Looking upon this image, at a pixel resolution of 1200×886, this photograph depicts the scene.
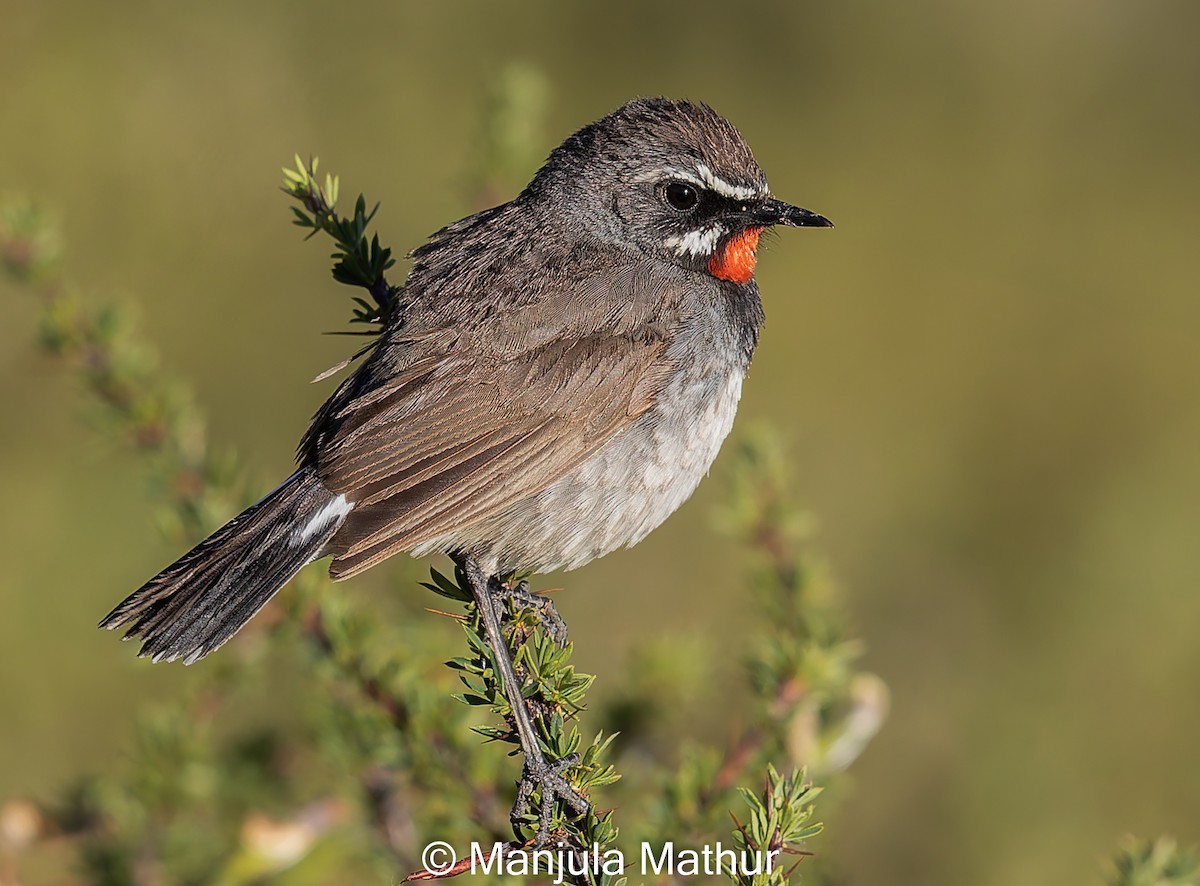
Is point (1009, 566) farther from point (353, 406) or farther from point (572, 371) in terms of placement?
point (353, 406)

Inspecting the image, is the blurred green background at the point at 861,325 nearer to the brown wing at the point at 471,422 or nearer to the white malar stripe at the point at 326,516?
the brown wing at the point at 471,422

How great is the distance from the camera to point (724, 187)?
421 cm

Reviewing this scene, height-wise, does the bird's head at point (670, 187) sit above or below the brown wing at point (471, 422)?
above

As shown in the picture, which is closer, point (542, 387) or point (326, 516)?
point (326, 516)

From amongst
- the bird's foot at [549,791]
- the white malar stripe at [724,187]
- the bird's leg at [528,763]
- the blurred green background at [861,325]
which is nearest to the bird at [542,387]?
the white malar stripe at [724,187]

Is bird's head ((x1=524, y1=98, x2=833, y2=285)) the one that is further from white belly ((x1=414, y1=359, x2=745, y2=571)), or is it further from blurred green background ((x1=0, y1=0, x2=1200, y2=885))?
white belly ((x1=414, y1=359, x2=745, y2=571))

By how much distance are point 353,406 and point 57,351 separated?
817mm

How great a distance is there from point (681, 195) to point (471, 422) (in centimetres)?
109

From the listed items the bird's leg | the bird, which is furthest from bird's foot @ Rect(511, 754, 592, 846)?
the bird

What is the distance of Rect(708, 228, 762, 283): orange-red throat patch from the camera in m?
4.31

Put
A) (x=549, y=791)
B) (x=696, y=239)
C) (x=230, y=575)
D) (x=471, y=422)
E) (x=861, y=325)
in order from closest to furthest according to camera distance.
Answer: (x=549, y=791) → (x=230, y=575) → (x=471, y=422) → (x=696, y=239) → (x=861, y=325)

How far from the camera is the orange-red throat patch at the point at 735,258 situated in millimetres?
4312

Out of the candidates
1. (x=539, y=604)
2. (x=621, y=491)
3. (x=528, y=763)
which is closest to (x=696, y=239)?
(x=621, y=491)

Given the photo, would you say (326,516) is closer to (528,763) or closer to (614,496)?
(614,496)
